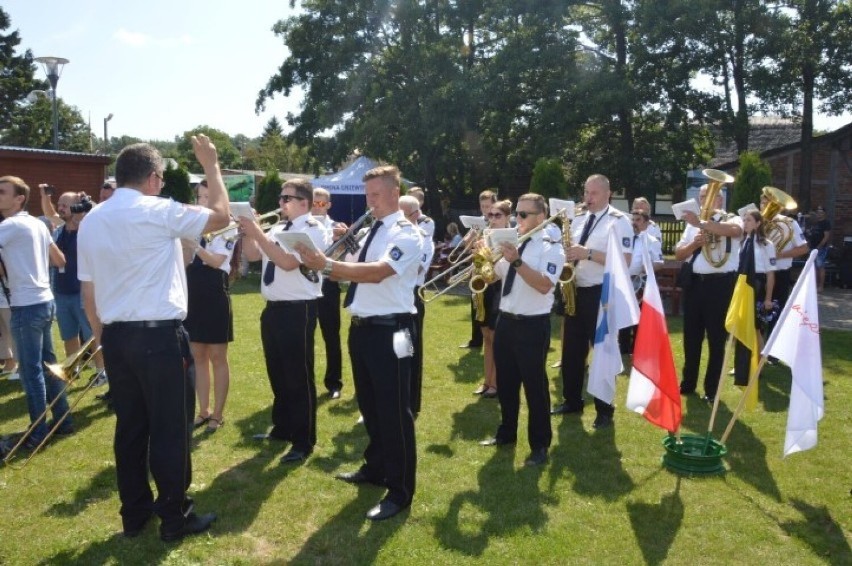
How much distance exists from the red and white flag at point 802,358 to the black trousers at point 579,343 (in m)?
1.89

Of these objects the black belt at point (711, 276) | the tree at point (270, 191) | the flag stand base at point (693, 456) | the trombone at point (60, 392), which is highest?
the tree at point (270, 191)

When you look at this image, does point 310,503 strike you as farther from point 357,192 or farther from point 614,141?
point 614,141

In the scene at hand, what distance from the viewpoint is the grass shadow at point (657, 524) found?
14.2 ft

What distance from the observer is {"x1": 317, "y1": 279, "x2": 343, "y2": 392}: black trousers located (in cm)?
784

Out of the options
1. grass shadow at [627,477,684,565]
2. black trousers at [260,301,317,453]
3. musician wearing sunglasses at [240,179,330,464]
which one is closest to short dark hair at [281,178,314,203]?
musician wearing sunglasses at [240,179,330,464]

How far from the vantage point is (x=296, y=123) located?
28000 mm

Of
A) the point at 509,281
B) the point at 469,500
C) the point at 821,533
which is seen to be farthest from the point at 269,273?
the point at 821,533

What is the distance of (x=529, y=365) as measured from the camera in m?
5.65

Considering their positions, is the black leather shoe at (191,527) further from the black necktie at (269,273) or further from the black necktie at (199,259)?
the black necktie at (199,259)

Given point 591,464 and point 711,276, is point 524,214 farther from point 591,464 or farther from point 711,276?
point 711,276

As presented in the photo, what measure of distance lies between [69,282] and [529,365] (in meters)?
5.08

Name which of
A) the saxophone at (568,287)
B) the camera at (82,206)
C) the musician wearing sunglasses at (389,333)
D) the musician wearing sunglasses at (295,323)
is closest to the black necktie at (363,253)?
the musician wearing sunglasses at (389,333)

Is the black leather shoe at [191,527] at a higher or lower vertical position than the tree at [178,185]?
lower

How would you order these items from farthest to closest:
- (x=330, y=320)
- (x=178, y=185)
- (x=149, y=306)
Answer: (x=178, y=185) < (x=330, y=320) < (x=149, y=306)
